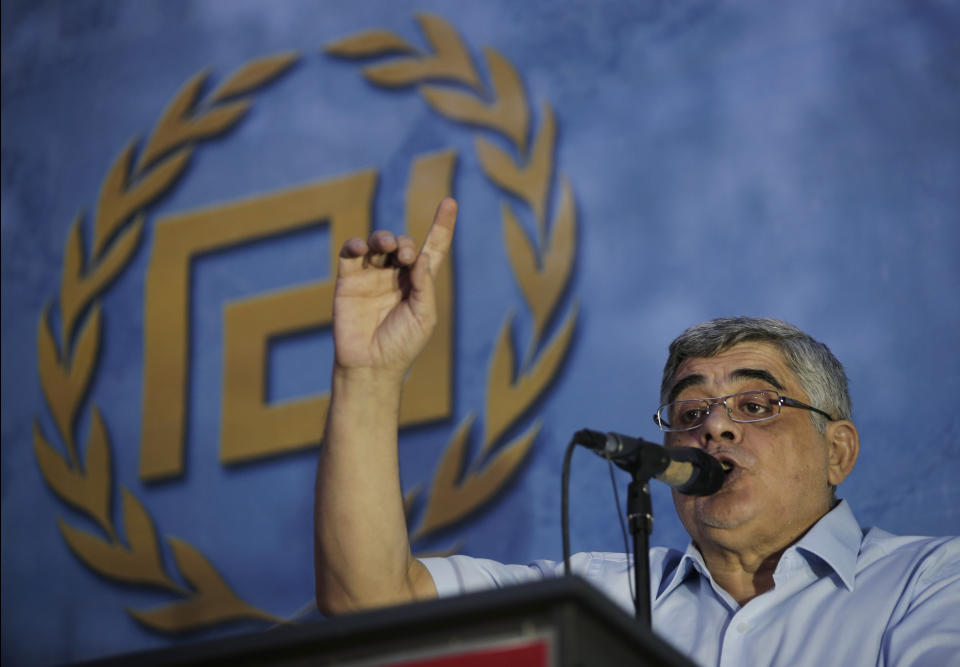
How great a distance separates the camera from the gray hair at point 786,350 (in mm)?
2480

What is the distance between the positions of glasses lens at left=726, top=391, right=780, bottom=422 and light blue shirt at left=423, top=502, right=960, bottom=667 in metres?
0.22

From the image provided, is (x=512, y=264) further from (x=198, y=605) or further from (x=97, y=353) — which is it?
(x=97, y=353)

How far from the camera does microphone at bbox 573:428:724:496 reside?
173 centimetres

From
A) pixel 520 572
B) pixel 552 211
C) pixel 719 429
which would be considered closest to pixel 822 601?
pixel 719 429

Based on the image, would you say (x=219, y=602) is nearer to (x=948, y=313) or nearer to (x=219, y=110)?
(x=219, y=110)

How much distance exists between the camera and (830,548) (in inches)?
86.5

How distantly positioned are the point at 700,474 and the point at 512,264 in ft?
5.24

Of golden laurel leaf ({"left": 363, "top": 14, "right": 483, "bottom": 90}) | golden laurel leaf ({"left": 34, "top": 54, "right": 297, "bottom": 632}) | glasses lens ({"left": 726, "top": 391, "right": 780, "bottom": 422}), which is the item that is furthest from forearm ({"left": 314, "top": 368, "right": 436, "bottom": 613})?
golden laurel leaf ({"left": 363, "top": 14, "right": 483, "bottom": 90})

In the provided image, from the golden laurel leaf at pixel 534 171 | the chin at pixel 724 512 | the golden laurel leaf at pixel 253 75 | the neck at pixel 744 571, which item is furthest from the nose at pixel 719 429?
the golden laurel leaf at pixel 253 75

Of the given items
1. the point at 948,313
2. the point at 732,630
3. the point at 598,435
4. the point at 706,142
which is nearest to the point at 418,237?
the point at 706,142

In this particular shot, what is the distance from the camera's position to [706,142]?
3.27 meters

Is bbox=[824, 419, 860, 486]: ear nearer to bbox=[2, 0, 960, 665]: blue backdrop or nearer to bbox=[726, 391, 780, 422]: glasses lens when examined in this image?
bbox=[726, 391, 780, 422]: glasses lens

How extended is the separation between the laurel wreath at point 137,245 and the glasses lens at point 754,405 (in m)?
0.93

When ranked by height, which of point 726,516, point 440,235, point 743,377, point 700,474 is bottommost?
point 726,516
